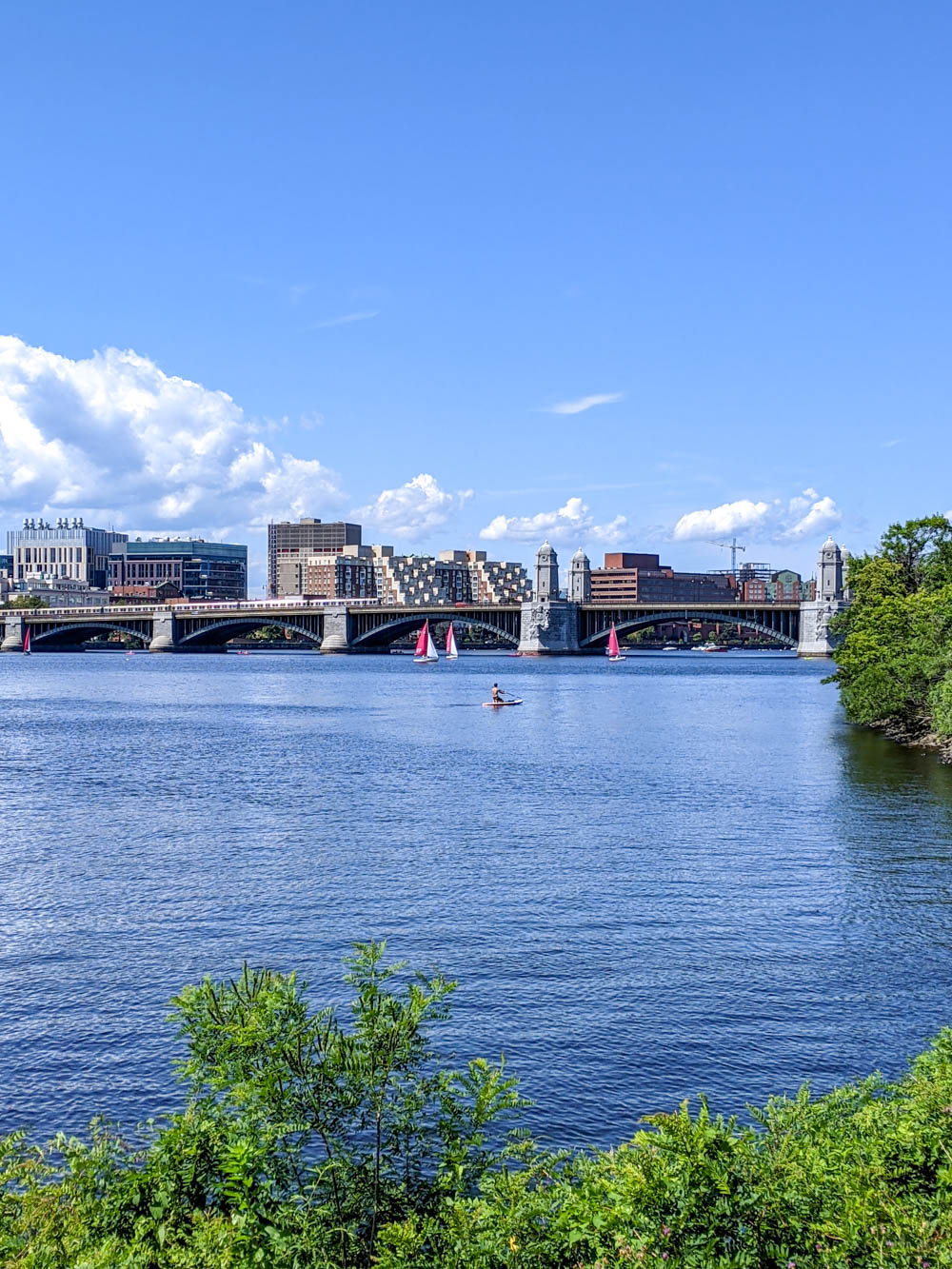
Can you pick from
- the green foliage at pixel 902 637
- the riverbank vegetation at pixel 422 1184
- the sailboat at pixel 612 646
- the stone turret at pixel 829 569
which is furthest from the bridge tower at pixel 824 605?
the riverbank vegetation at pixel 422 1184

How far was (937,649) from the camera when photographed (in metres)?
63.1

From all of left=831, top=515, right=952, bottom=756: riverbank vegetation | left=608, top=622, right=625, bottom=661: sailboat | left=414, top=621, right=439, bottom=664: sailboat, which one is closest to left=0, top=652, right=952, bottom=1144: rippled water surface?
left=831, top=515, right=952, bottom=756: riverbank vegetation

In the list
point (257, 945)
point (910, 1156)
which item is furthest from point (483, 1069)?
point (257, 945)

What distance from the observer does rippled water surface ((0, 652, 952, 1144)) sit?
66.9 feet

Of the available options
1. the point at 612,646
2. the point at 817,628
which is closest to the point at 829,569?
the point at 817,628

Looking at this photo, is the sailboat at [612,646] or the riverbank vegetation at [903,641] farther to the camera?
the sailboat at [612,646]

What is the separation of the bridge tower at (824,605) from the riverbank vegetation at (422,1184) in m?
159

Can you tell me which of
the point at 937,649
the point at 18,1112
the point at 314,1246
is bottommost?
the point at 18,1112

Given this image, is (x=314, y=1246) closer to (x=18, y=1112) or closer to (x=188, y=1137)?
(x=188, y=1137)

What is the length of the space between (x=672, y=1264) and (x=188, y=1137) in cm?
554

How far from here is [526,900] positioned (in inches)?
1215

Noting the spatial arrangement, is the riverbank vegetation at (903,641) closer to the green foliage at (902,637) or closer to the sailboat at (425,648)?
the green foliage at (902,637)

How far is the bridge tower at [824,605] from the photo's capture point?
176 meters

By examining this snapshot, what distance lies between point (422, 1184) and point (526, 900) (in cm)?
1678
